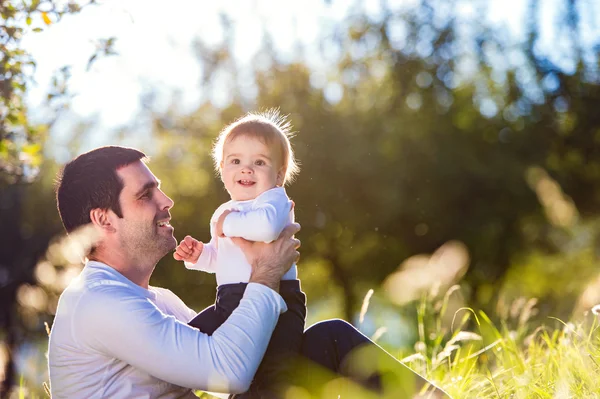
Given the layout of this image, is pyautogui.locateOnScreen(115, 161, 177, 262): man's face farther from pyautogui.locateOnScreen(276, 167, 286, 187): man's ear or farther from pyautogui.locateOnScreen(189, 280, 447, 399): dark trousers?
pyautogui.locateOnScreen(276, 167, 286, 187): man's ear

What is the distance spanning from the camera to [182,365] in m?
2.93

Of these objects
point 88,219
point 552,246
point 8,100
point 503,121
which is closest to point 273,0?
point 503,121

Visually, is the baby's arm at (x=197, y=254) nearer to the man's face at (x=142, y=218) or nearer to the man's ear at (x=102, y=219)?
the man's face at (x=142, y=218)

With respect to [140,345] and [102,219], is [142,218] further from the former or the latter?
[140,345]

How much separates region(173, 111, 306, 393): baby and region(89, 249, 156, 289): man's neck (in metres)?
0.28

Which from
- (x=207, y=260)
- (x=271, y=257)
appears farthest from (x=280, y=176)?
(x=271, y=257)

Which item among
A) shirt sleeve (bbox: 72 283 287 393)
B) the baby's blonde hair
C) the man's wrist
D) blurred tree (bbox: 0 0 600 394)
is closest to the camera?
shirt sleeve (bbox: 72 283 287 393)

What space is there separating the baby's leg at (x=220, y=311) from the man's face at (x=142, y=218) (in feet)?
1.25

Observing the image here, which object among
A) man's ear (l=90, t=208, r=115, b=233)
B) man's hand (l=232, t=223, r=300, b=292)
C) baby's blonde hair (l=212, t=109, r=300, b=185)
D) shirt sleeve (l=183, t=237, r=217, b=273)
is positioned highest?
baby's blonde hair (l=212, t=109, r=300, b=185)

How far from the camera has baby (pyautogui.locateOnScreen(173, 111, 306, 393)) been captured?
133 inches

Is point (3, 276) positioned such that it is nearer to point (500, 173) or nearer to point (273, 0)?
point (273, 0)

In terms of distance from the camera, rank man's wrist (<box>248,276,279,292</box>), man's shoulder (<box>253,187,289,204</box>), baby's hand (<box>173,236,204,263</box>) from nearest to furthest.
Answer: man's wrist (<box>248,276,279,292</box>) < man's shoulder (<box>253,187,289,204</box>) < baby's hand (<box>173,236,204,263</box>)

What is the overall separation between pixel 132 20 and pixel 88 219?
64.1 inches

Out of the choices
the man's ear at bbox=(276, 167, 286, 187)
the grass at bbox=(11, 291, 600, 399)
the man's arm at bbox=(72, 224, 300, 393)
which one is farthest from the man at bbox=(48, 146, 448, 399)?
the man's ear at bbox=(276, 167, 286, 187)
